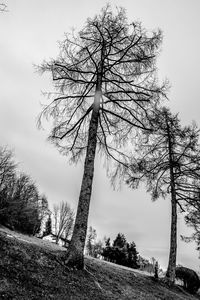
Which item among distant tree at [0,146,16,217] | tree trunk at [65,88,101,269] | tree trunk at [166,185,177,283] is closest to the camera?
tree trunk at [65,88,101,269]

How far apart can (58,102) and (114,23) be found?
13.2 ft

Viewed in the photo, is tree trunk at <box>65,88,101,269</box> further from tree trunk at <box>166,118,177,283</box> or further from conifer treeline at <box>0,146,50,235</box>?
conifer treeline at <box>0,146,50,235</box>

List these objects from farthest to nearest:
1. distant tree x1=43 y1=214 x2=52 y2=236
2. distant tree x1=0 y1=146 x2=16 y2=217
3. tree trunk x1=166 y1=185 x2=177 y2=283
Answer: distant tree x1=43 y1=214 x2=52 y2=236
distant tree x1=0 y1=146 x2=16 y2=217
tree trunk x1=166 y1=185 x2=177 y2=283

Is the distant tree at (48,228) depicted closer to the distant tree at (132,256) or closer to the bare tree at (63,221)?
the bare tree at (63,221)

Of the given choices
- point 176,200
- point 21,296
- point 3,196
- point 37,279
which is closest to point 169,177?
point 176,200

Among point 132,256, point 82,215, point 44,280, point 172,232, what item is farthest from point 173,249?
point 132,256

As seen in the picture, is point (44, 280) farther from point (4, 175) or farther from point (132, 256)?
point (132, 256)

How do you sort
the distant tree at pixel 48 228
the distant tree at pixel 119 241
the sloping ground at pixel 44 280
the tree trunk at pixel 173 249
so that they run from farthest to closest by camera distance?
the distant tree at pixel 48 228
the distant tree at pixel 119 241
the tree trunk at pixel 173 249
the sloping ground at pixel 44 280

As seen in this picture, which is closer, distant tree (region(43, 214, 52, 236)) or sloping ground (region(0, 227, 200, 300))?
sloping ground (region(0, 227, 200, 300))

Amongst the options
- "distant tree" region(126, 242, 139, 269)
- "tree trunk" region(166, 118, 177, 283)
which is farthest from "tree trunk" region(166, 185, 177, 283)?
"distant tree" region(126, 242, 139, 269)

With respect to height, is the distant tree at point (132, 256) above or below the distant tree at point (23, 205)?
below

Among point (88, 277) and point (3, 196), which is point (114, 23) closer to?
point (88, 277)

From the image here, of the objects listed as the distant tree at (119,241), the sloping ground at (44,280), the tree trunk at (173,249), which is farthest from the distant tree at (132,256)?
the sloping ground at (44,280)

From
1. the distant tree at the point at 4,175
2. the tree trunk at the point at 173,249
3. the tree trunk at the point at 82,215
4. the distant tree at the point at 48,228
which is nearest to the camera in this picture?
the tree trunk at the point at 82,215
